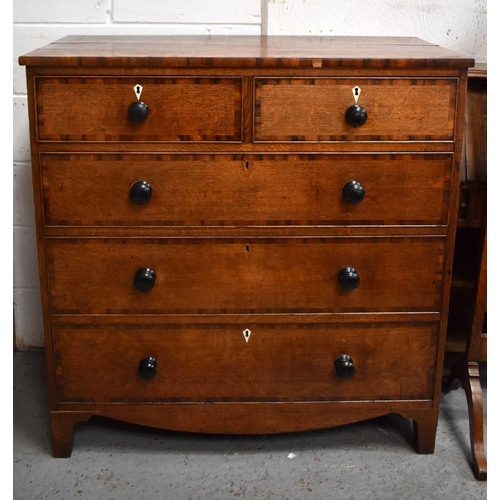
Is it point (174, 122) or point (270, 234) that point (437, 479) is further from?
point (174, 122)

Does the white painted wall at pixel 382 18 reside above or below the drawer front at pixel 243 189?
above

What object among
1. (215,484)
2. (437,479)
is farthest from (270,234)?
(437,479)

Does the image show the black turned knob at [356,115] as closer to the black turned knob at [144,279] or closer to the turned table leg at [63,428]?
the black turned knob at [144,279]

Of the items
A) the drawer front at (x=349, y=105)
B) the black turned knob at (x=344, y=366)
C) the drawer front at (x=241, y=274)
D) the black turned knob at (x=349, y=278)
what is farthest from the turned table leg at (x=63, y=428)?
the drawer front at (x=349, y=105)

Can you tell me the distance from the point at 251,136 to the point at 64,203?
0.56 meters

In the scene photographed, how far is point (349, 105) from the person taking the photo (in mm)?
1994

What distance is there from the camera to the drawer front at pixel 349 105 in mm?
1979

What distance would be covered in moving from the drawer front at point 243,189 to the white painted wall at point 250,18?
81 centimetres

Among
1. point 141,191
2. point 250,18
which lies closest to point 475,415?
point 141,191

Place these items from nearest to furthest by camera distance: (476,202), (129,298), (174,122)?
(174,122), (129,298), (476,202)

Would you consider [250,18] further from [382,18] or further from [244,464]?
[244,464]

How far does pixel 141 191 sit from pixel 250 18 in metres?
0.95

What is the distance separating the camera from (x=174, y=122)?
2000 millimetres

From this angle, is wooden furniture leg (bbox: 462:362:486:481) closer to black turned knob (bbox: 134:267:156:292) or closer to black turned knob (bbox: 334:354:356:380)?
black turned knob (bbox: 334:354:356:380)
